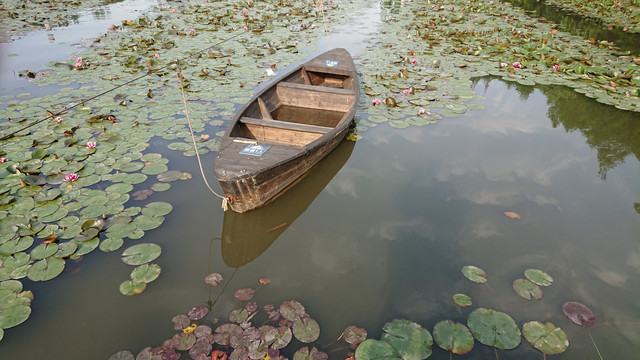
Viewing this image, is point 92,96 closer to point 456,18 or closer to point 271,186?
point 271,186

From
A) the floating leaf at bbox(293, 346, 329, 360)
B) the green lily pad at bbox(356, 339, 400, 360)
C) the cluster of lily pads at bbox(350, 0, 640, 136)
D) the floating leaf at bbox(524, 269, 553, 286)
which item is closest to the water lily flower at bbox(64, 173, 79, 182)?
the floating leaf at bbox(293, 346, 329, 360)

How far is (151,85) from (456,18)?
10246 millimetres

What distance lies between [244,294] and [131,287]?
93cm

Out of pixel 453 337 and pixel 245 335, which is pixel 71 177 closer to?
pixel 245 335

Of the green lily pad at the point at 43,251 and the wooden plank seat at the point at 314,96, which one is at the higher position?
the wooden plank seat at the point at 314,96

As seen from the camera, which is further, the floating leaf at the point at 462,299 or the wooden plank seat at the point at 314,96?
the wooden plank seat at the point at 314,96

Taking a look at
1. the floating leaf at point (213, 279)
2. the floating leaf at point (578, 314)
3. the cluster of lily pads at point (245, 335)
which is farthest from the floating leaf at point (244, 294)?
the floating leaf at point (578, 314)

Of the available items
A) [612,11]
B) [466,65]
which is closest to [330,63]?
[466,65]

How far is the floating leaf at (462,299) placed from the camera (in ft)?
8.64

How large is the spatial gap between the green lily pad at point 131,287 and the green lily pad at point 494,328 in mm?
2638

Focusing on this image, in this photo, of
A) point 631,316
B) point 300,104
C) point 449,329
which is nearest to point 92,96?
point 300,104

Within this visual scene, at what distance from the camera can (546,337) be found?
7.80 ft

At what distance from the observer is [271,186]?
3.50 metres

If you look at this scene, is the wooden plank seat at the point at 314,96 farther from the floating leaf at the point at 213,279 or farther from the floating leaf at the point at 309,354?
the floating leaf at the point at 309,354
